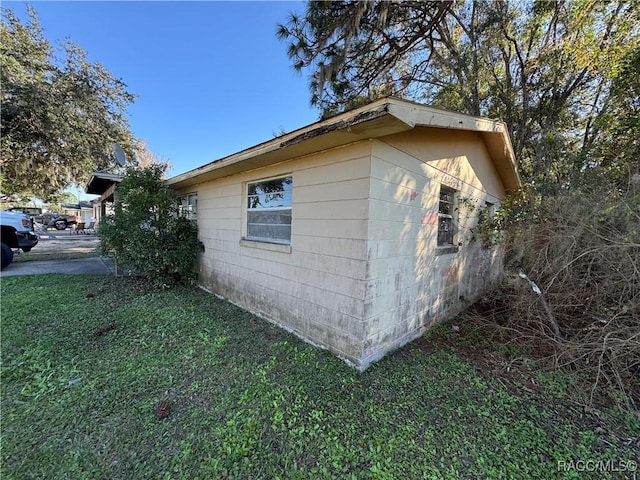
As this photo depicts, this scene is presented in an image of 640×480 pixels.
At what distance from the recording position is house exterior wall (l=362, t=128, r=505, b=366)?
2.97m

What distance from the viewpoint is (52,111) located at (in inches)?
453

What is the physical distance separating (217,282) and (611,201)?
677 cm

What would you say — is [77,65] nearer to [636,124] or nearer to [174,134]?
[174,134]

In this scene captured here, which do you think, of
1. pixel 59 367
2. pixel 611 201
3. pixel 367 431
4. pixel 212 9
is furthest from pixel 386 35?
pixel 59 367

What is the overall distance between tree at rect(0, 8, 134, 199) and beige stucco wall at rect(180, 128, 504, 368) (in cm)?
1332

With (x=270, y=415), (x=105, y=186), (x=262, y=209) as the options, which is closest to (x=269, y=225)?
(x=262, y=209)

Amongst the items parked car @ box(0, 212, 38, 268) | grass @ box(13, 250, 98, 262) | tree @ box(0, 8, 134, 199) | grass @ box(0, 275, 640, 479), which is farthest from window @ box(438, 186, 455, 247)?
tree @ box(0, 8, 134, 199)

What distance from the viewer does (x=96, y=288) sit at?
5.81 metres

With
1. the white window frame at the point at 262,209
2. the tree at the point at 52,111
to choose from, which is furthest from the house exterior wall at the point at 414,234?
the tree at the point at 52,111

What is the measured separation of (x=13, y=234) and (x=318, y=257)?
1049 cm

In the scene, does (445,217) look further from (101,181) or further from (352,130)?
(101,181)

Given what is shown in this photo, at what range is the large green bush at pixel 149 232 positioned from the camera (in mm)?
5680

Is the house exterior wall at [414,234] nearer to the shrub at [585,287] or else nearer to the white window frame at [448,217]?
the white window frame at [448,217]

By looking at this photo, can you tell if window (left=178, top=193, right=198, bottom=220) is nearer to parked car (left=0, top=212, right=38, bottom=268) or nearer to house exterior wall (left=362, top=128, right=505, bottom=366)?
parked car (left=0, top=212, right=38, bottom=268)
